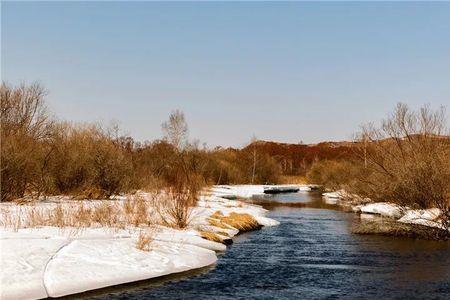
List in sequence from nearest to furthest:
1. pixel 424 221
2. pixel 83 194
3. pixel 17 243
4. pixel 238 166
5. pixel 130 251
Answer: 1. pixel 17 243
2. pixel 130 251
3. pixel 424 221
4. pixel 83 194
5. pixel 238 166

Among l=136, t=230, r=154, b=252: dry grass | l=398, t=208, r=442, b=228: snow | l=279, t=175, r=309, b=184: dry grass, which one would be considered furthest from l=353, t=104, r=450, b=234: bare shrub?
l=279, t=175, r=309, b=184: dry grass

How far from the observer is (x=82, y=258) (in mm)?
11555

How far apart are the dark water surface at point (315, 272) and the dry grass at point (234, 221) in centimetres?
147

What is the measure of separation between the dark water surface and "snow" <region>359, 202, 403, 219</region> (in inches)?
223

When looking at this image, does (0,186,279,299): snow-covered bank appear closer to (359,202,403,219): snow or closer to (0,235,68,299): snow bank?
(0,235,68,299): snow bank

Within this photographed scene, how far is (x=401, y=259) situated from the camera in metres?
15.4

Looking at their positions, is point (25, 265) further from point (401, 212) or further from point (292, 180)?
point (292, 180)

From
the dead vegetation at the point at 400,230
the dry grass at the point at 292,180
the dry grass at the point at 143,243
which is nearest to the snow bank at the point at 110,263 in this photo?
the dry grass at the point at 143,243

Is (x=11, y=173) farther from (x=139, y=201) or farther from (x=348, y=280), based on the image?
(x=348, y=280)

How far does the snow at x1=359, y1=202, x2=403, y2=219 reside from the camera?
83.6 feet

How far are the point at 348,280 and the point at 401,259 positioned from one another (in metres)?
4.05

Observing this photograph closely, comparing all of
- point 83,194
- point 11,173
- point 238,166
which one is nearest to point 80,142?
point 83,194

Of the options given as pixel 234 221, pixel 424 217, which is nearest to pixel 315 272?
pixel 234 221

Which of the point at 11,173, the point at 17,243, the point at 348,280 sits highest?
the point at 11,173
